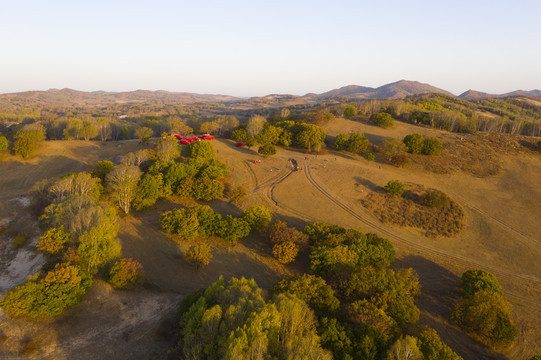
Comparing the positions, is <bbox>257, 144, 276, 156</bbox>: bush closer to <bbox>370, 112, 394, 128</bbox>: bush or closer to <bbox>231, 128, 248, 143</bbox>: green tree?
<bbox>231, 128, 248, 143</bbox>: green tree

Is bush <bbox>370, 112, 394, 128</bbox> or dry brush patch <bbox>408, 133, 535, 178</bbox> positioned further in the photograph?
bush <bbox>370, 112, 394, 128</bbox>

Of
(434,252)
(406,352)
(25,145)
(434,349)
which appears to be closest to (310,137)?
(434,252)

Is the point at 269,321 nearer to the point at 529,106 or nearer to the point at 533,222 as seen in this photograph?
the point at 533,222

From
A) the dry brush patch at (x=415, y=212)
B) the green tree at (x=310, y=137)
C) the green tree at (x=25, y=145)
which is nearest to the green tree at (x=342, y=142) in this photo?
the green tree at (x=310, y=137)

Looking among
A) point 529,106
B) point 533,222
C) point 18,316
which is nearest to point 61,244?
point 18,316

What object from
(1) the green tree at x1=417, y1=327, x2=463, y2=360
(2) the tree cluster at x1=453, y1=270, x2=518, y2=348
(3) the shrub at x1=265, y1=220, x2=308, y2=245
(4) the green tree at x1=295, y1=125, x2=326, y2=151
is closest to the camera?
(1) the green tree at x1=417, y1=327, x2=463, y2=360

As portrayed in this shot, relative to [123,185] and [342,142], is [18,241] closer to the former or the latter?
[123,185]

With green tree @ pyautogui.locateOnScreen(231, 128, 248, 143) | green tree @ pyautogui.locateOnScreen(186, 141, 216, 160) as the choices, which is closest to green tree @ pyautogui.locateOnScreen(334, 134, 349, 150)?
green tree @ pyautogui.locateOnScreen(231, 128, 248, 143)
